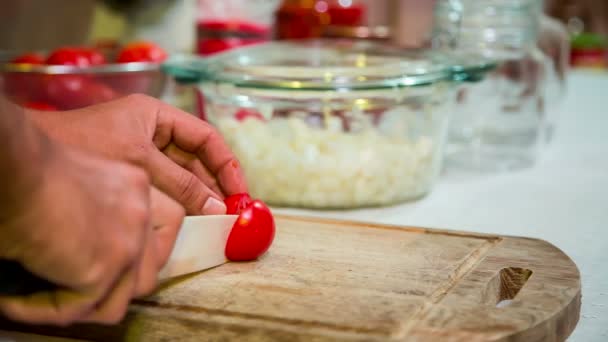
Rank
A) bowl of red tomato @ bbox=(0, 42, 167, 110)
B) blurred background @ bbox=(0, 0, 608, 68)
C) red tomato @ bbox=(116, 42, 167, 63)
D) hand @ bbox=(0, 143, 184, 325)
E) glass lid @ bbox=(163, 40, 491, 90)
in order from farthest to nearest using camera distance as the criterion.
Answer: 1. blurred background @ bbox=(0, 0, 608, 68)
2. red tomato @ bbox=(116, 42, 167, 63)
3. bowl of red tomato @ bbox=(0, 42, 167, 110)
4. glass lid @ bbox=(163, 40, 491, 90)
5. hand @ bbox=(0, 143, 184, 325)

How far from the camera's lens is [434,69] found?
1.17 meters

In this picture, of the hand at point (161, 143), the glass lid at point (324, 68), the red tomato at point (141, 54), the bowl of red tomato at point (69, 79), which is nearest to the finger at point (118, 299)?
the hand at point (161, 143)

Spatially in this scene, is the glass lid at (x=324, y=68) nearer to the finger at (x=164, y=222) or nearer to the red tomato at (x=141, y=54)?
the red tomato at (x=141, y=54)

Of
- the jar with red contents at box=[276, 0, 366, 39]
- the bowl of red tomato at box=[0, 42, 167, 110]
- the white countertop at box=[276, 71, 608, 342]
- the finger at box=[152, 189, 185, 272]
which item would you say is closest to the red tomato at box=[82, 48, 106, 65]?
the bowl of red tomato at box=[0, 42, 167, 110]

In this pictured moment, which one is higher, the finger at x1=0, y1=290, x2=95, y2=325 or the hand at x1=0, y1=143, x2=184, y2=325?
the hand at x1=0, y1=143, x2=184, y2=325

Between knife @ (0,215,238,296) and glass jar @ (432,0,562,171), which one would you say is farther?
glass jar @ (432,0,562,171)

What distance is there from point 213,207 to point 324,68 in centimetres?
35

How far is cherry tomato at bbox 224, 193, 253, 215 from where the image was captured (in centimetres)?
92

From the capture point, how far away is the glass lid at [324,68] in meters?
1.13

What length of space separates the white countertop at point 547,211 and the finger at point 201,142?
22 centimetres

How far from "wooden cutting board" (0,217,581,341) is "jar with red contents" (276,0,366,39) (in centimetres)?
105

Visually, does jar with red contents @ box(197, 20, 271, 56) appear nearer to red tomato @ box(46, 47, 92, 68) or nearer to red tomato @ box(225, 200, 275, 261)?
red tomato @ box(46, 47, 92, 68)

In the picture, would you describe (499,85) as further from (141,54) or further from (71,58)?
(71,58)

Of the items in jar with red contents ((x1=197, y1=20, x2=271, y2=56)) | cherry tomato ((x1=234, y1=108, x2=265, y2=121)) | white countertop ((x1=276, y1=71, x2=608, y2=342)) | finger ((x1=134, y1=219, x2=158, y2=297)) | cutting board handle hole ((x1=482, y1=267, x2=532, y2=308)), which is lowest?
white countertop ((x1=276, y1=71, x2=608, y2=342))
